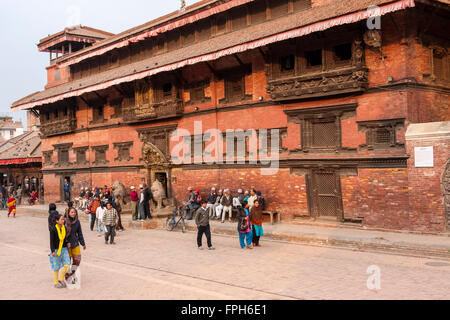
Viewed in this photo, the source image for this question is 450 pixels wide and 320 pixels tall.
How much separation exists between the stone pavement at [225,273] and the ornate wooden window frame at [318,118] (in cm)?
455

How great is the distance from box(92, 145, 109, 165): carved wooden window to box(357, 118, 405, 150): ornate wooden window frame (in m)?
18.7

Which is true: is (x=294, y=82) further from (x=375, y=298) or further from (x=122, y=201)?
(x=122, y=201)

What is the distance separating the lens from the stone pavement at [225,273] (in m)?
9.59

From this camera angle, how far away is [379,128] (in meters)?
16.7

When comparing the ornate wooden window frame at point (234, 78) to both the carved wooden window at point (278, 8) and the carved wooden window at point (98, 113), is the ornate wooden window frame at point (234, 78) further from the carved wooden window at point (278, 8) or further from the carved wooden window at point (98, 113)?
the carved wooden window at point (98, 113)

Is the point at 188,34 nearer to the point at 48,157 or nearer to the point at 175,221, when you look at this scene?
the point at 175,221

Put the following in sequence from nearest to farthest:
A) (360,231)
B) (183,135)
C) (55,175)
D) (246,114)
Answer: (360,231)
(246,114)
(183,135)
(55,175)

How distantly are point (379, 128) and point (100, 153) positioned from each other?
20328 mm

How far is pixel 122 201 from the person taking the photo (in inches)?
1037

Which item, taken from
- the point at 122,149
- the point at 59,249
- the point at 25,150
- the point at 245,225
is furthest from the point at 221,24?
the point at 25,150

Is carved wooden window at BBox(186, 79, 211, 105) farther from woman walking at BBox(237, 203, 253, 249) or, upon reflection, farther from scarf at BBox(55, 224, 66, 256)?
scarf at BBox(55, 224, 66, 256)

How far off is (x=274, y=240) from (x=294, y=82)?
683 centimetres

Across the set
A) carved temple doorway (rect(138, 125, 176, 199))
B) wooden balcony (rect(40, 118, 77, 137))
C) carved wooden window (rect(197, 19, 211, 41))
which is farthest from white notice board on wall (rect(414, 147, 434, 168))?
wooden balcony (rect(40, 118, 77, 137))
